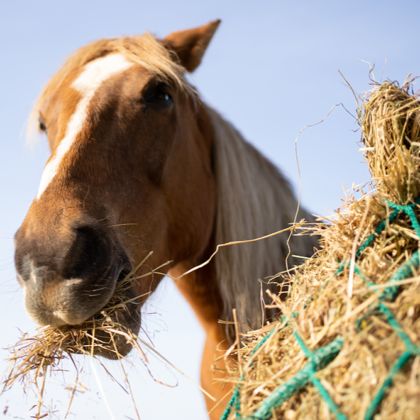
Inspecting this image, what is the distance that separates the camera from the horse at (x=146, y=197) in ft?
4.43

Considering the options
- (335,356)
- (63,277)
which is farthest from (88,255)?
(335,356)

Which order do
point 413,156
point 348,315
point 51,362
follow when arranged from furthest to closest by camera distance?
1. point 51,362
2. point 413,156
3. point 348,315

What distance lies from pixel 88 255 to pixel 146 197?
0.60 meters

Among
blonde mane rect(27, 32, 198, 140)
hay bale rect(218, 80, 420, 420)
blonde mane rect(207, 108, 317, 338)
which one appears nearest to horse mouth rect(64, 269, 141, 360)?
hay bale rect(218, 80, 420, 420)

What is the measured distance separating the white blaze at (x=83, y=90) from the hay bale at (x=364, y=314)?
1.11m

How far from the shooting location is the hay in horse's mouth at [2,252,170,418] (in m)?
1.21

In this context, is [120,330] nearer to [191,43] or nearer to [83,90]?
[83,90]

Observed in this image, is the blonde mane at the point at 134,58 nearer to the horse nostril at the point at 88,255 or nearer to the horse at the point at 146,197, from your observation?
the horse at the point at 146,197

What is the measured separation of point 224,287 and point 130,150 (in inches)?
39.8

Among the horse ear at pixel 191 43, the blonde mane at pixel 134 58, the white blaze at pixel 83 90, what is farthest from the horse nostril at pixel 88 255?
the horse ear at pixel 191 43

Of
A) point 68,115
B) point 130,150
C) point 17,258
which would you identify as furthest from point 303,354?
point 68,115

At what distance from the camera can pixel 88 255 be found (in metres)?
1.36

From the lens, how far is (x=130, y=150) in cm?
188

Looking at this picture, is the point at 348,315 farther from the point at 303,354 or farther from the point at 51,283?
the point at 51,283
